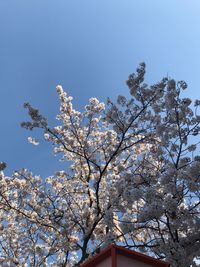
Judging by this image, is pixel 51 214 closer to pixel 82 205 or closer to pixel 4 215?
pixel 82 205

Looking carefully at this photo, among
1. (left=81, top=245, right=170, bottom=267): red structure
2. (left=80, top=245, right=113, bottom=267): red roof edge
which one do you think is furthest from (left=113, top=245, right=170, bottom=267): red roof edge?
(left=80, top=245, right=113, bottom=267): red roof edge

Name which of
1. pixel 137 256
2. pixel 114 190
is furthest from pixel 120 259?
pixel 114 190

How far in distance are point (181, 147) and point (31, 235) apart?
8131 millimetres

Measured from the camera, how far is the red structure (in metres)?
6.14

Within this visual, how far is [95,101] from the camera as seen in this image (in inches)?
639

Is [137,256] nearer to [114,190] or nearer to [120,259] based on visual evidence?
[120,259]

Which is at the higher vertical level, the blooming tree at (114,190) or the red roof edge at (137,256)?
the blooming tree at (114,190)

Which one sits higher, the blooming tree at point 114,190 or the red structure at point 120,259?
the blooming tree at point 114,190

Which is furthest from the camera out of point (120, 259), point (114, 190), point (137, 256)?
point (114, 190)

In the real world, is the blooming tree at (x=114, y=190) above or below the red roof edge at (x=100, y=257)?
above

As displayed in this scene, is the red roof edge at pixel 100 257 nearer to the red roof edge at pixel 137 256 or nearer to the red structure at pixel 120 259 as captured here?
the red structure at pixel 120 259

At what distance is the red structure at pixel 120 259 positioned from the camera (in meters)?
6.14

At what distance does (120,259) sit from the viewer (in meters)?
6.21

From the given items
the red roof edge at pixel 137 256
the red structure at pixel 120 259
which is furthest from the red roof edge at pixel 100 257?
the red roof edge at pixel 137 256
